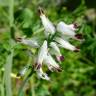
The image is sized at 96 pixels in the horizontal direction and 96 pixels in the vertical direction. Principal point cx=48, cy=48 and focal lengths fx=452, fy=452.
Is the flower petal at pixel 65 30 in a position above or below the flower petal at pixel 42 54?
above

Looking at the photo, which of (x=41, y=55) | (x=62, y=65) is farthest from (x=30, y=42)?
(x=62, y=65)

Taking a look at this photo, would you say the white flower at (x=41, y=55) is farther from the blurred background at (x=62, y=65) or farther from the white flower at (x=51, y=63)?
the blurred background at (x=62, y=65)

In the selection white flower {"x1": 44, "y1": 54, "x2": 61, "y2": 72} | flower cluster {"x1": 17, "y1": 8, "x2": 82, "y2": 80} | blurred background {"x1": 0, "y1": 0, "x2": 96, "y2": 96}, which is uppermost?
blurred background {"x1": 0, "y1": 0, "x2": 96, "y2": 96}

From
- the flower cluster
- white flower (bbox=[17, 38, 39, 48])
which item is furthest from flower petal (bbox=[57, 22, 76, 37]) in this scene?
white flower (bbox=[17, 38, 39, 48])

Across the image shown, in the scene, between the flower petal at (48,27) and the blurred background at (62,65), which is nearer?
the flower petal at (48,27)

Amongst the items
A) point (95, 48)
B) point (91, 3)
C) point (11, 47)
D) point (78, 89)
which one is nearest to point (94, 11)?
point (91, 3)

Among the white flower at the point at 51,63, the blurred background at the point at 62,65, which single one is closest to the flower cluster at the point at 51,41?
the white flower at the point at 51,63

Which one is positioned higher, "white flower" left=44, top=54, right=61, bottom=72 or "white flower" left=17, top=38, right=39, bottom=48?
"white flower" left=17, top=38, right=39, bottom=48

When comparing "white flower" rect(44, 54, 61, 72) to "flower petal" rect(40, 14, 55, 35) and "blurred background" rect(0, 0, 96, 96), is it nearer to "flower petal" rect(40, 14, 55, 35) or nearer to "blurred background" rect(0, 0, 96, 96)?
"flower petal" rect(40, 14, 55, 35)

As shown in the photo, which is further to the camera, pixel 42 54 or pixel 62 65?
pixel 62 65

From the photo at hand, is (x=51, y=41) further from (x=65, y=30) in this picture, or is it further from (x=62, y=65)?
(x=62, y=65)

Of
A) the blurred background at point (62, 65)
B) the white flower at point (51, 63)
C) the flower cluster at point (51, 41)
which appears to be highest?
the blurred background at point (62, 65)
